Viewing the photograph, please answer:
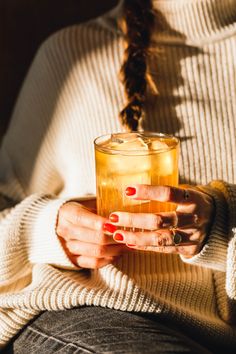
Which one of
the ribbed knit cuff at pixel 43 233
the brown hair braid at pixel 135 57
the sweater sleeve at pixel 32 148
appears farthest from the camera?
the sweater sleeve at pixel 32 148

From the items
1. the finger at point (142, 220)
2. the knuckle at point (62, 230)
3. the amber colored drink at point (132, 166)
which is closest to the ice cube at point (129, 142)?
the amber colored drink at point (132, 166)

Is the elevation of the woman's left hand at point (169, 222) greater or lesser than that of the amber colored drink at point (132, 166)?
lesser

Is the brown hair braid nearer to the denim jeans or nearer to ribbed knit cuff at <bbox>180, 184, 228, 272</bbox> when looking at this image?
ribbed knit cuff at <bbox>180, 184, 228, 272</bbox>

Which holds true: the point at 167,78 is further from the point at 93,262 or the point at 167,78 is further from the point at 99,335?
the point at 99,335

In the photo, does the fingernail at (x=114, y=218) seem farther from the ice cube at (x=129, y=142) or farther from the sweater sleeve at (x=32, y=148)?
the sweater sleeve at (x=32, y=148)

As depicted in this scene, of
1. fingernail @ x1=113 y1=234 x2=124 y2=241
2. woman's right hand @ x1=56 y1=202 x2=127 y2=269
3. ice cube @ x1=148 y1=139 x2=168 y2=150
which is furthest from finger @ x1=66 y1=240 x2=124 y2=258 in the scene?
ice cube @ x1=148 y1=139 x2=168 y2=150

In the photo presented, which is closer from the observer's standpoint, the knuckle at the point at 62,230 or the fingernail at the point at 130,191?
the fingernail at the point at 130,191

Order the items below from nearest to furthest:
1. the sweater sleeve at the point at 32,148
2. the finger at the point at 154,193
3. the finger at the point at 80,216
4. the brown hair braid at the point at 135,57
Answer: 1. the finger at the point at 154,193
2. the finger at the point at 80,216
3. the brown hair braid at the point at 135,57
4. the sweater sleeve at the point at 32,148
